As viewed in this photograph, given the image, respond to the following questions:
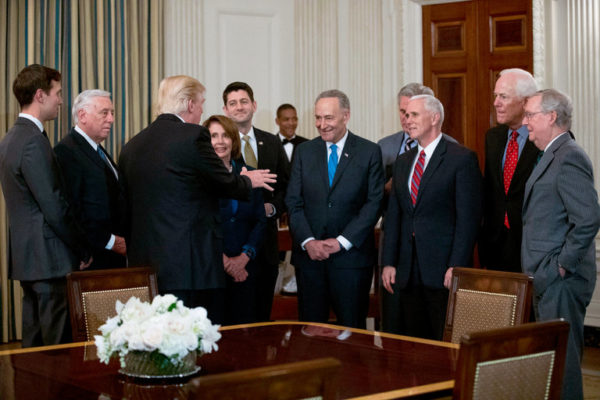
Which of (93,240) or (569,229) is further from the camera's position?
(93,240)

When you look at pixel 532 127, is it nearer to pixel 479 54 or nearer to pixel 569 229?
pixel 569 229

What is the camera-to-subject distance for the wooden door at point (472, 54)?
657 cm

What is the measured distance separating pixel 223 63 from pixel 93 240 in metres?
3.18

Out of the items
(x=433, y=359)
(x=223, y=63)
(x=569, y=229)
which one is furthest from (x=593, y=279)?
(x=223, y=63)

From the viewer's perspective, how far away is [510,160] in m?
4.32

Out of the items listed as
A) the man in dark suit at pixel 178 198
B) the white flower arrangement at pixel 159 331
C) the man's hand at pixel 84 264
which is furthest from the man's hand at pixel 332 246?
the white flower arrangement at pixel 159 331

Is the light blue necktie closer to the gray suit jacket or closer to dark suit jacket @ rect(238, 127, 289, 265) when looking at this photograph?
dark suit jacket @ rect(238, 127, 289, 265)

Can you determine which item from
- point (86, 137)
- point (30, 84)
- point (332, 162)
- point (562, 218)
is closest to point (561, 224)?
point (562, 218)

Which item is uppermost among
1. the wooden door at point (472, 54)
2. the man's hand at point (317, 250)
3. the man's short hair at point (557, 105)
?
the wooden door at point (472, 54)

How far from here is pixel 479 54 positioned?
675cm

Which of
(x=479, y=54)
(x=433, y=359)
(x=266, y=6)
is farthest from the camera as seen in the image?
(x=266, y=6)

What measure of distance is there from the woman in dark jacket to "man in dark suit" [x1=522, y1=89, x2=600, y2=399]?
1459 millimetres

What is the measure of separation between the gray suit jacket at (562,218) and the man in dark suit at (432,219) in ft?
1.21

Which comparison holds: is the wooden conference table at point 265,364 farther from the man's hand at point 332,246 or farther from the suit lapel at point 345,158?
the suit lapel at point 345,158
